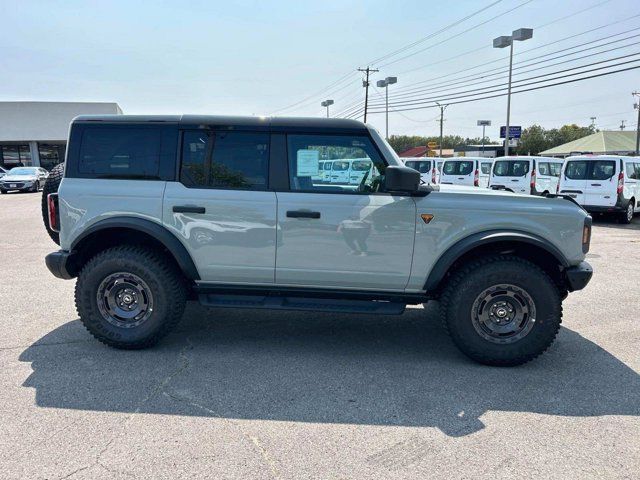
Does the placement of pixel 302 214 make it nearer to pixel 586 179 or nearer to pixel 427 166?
pixel 586 179

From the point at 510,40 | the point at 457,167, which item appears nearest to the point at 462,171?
the point at 457,167

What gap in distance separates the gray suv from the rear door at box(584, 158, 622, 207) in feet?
39.2

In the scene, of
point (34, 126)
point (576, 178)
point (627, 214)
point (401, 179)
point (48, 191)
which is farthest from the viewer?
point (34, 126)

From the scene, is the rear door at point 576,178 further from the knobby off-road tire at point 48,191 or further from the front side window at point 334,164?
the knobby off-road tire at point 48,191

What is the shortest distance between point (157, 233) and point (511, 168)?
1610 centimetres

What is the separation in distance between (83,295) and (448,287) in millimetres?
3172

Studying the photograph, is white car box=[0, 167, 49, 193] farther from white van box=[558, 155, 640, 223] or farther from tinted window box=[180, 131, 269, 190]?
tinted window box=[180, 131, 269, 190]

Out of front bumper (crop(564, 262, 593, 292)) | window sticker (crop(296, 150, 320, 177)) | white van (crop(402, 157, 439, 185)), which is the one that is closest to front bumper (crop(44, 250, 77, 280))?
window sticker (crop(296, 150, 320, 177))

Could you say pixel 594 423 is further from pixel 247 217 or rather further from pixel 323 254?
pixel 247 217

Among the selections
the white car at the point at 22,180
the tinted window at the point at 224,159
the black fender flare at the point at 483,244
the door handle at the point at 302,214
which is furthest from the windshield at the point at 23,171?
the black fender flare at the point at 483,244

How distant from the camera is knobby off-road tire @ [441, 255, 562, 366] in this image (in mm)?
3949

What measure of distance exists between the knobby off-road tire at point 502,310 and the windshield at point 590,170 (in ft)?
40.9

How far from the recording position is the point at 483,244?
398cm

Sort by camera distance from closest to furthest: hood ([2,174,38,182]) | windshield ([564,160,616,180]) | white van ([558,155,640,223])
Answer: white van ([558,155,640,223]) < windshield ([564,160,616,180]) < hood ([2,174,38,182])
